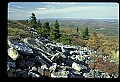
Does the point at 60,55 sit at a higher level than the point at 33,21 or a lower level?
lower

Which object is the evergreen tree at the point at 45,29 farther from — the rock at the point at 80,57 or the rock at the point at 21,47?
the rock at the point at 80,57

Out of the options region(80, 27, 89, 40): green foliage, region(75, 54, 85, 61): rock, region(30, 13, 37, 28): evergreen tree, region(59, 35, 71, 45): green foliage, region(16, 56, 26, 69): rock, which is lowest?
region(16, 56, 26, 69): rock

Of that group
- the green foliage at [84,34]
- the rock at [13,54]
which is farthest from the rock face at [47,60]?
the green foliage at [84,34]

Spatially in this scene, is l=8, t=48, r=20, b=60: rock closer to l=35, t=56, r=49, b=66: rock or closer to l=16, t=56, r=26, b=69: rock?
l=16, t=56, r=26, b=69: rock

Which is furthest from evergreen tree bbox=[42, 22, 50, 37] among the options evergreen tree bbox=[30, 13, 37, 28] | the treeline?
evergreen tree bbox=[30, 13, 37, 28]

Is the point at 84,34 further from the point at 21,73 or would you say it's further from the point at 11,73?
the point at 11,73

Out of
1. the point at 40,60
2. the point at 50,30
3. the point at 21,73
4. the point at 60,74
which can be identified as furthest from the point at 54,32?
the point at 21,73

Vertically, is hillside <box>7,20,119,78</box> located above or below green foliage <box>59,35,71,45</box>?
below

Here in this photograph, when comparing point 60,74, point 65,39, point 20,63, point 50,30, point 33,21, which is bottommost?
point 60,74

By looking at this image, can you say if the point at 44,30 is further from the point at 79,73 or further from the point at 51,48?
the point at 79,73
